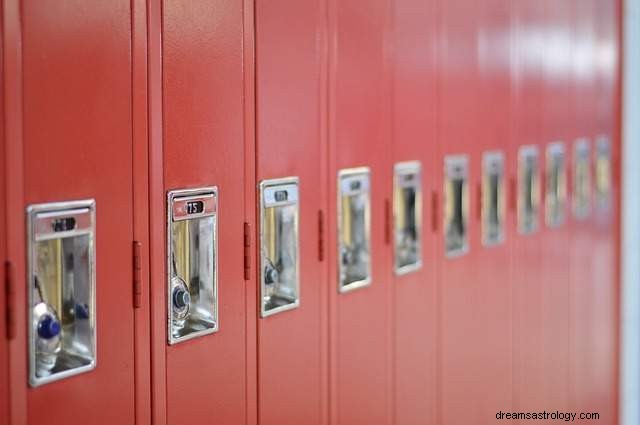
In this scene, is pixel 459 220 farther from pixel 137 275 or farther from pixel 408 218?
pixel 137 275

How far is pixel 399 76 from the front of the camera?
11.5 ft

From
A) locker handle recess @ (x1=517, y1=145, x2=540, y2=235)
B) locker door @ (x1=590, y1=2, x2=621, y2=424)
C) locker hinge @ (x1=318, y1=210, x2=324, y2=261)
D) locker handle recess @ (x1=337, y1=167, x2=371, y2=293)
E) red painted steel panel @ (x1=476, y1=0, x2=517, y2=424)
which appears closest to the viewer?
locker hinge @ (x1=318, y1=210, x2=324, y2=261)

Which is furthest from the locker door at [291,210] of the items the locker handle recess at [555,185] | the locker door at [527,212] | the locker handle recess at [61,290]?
the locker handle recess at [555,185]

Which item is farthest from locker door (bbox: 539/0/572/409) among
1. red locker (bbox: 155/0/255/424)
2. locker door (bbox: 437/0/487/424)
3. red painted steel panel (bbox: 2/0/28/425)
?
red painted steel panel (bbox: 2/0/28/425)

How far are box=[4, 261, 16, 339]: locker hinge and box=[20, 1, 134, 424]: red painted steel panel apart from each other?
0.03 metres

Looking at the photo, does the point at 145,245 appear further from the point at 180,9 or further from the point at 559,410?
the point at 559,410

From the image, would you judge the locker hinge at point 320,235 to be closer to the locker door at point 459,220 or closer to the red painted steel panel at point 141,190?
the red painted steel panel at point 141,190

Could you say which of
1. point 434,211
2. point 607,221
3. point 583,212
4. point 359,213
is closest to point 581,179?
point 583,212

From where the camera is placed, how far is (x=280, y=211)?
9.50 ft

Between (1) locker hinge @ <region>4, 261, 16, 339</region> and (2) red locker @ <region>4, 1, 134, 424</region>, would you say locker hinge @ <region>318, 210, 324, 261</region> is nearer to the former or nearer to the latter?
(2) red locker @ <region>4, 1, 134, 424</region>

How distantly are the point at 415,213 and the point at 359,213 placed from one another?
1.47ft

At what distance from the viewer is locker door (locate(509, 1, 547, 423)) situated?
4676mm

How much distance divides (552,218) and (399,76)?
2.05m

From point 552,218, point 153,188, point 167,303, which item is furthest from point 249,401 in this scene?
point 552,218
